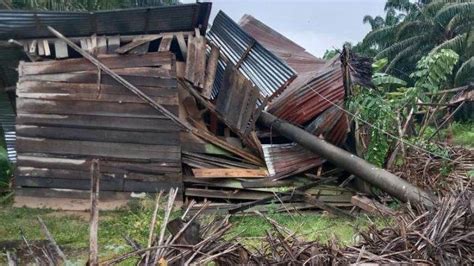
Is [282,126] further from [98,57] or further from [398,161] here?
[98,57]

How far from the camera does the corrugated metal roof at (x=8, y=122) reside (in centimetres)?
1021

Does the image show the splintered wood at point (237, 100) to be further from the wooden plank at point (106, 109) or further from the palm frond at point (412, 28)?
the palm frond at point (412, 28)

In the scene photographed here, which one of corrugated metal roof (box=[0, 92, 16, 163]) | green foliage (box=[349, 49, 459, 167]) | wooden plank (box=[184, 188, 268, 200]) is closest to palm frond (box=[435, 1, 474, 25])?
green foliage (box=[349, 49, 459, 167])

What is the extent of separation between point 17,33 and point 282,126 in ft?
14.9

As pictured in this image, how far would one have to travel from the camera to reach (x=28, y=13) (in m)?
7.62

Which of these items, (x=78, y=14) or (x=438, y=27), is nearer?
(x=78, y=14)

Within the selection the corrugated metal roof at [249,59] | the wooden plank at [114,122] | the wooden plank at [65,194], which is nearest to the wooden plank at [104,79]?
the wooden plank at [114,122]

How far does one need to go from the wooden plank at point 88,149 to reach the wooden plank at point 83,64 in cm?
113

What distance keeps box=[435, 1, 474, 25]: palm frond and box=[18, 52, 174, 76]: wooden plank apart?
65.2ft

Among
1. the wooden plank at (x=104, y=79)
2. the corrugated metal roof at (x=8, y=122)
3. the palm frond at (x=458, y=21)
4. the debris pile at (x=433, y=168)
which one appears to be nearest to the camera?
the debris pile at (x=433, y=168)

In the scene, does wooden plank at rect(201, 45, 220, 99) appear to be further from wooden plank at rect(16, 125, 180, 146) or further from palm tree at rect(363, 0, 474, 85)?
palm tree at rect(363, 0, 474, 85)

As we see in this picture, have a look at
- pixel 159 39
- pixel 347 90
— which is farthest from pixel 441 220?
pixel 159 39

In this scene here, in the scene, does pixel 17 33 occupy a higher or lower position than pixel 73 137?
higher

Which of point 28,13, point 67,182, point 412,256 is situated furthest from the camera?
point 67,182
